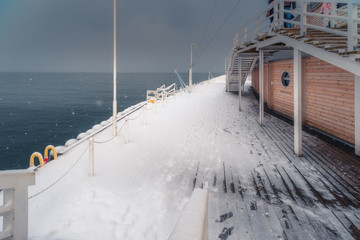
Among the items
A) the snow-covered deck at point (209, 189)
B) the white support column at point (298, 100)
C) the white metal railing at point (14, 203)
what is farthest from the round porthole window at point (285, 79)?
the white metal railing at point (14, 203)

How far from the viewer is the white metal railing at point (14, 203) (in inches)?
98.2

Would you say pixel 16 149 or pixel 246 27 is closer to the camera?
pixel 246 27

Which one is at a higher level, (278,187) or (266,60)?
(266,60)

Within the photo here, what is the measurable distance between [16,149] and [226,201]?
26.5 metres

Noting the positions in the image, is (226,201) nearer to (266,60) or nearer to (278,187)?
(278,187)

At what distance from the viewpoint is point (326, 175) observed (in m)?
6.05

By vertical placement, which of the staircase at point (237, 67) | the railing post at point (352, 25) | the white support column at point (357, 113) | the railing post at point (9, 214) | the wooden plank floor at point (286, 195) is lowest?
the wooden plank floor at point (286, 195)

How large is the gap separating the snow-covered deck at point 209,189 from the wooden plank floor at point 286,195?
0.02 meters

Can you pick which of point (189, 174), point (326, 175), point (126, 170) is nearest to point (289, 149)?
point (326, 175)

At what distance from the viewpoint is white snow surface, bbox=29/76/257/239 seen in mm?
4070

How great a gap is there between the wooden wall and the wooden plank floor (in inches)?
45.3

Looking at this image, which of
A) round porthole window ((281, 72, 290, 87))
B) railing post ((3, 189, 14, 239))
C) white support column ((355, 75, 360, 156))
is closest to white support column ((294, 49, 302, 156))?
white support column ((355, 75, 360, 156))

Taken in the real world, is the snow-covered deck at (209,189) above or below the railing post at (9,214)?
below

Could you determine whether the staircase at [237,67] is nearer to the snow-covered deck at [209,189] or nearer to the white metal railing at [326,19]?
the white metal railing at [326,19]
